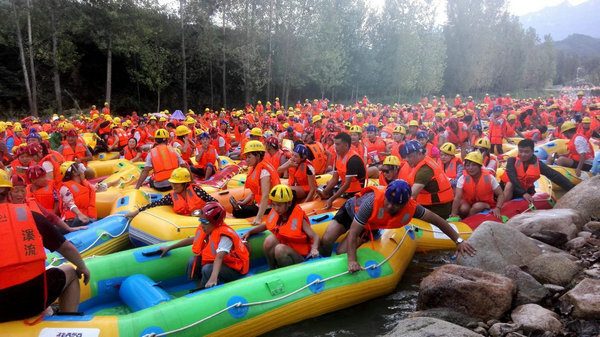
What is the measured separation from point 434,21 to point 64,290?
43.7m

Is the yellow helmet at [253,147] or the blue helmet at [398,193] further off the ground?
the yellow helmet at [253,147]

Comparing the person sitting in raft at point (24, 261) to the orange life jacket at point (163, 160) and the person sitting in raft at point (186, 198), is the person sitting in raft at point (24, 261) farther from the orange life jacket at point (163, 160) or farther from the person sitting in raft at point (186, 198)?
the orange life jacket at point (163, 160)

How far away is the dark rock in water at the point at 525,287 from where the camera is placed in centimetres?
413

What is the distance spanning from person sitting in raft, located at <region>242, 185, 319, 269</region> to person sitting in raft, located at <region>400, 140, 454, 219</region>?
6.74 ft

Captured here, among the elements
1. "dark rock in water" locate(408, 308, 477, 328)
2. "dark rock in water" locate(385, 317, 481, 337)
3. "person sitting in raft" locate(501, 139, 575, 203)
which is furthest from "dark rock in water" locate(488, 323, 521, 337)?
"person sitting in raft" locate(501, 139, 575, 203)

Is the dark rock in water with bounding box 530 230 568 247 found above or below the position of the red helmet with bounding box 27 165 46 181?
below

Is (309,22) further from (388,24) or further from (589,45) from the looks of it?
(589,45)

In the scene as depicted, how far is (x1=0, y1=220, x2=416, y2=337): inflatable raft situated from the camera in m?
3.63

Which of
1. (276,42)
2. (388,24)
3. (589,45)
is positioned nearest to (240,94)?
(276,42)

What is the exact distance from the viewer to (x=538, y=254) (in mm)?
4914

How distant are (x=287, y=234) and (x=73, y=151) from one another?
7.03m

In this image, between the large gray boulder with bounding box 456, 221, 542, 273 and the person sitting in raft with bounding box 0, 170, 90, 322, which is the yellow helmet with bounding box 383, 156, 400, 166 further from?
the person sitting in raft with bounding box 0, 170, 90, 322

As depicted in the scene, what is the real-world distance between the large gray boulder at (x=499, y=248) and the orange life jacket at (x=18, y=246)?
4.38 metres

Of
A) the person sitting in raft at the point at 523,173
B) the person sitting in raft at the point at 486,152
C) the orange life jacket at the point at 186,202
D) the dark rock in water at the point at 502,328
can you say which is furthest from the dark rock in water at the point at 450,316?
the person sitting in raft at the point at 486,152
